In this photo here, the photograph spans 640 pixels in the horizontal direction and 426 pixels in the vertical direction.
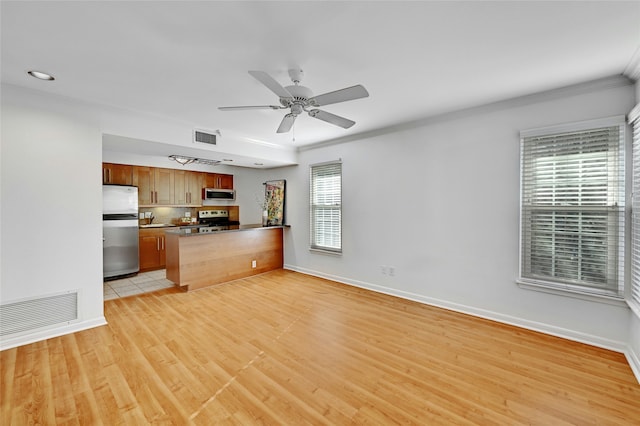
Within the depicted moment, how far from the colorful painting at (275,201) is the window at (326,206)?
87cm

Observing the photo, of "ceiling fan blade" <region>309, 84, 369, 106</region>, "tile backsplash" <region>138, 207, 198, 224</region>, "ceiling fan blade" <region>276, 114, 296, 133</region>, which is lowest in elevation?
"tile backsplash" <region>138, 207, 198, 224</region>

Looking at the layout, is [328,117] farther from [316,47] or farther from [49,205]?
[49,205]

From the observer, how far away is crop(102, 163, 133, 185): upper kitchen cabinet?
5.18m

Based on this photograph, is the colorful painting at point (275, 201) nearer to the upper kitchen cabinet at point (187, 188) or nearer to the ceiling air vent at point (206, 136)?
the upper kitchen cabinet at point (187, 188)

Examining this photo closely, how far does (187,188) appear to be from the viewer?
6.38 m

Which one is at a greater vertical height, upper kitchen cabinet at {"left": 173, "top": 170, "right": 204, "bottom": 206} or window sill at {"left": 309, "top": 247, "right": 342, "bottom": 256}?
upper kitchen cabinet at {"left": 173, "top": 170, "right": 204, "bottom": 206}

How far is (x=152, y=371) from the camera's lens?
2246 millimetres

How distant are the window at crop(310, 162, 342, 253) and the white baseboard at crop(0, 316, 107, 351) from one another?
335 centimetres

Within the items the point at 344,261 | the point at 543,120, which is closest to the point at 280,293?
the point at 344,261

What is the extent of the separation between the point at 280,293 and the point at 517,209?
3.34 meters

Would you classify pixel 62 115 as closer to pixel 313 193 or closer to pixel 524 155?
pixel 313 193

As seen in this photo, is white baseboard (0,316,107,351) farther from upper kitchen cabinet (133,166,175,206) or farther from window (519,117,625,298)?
window (519,117,625,298)

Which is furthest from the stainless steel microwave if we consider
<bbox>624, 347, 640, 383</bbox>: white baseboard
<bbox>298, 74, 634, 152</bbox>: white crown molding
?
<bbox>624, 347, 640, 383</bbox>: white baseboard

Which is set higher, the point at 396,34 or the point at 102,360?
the point at 396,34
